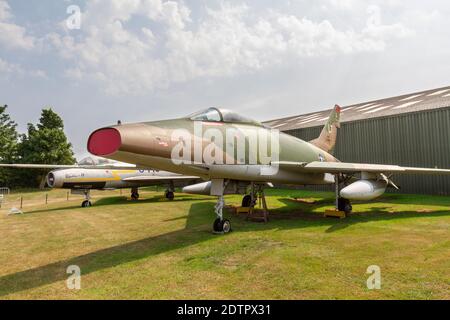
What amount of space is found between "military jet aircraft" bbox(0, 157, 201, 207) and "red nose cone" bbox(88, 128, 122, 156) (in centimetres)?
1015

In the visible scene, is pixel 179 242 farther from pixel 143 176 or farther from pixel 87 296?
pixel 143 176

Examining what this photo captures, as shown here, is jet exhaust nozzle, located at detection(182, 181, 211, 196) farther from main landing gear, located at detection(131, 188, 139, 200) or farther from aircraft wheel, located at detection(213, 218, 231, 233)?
main landing gear, located at detection(131, 188, 139, 200)

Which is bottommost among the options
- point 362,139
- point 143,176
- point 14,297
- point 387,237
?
point 14,297

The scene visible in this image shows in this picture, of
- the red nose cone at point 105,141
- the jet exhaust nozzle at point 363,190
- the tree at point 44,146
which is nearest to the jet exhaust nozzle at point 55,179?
the red nose cone at point 105,141

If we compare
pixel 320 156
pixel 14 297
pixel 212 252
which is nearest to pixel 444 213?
pixel 320 156

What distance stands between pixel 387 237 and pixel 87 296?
20.8 feet

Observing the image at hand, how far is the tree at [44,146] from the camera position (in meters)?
39.4

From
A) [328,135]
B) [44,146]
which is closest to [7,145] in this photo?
[44,146]

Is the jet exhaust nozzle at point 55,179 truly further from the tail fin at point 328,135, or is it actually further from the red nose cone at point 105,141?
the tail fin at point 328,135

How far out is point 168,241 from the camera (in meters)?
7.39

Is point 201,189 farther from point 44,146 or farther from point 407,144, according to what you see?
point 44,146

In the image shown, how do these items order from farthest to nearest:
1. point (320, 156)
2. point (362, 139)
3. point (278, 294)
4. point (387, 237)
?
point (362, 139), point (320, 156), point (387, 237), point (278, 294)

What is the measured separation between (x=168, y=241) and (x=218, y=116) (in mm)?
3401
